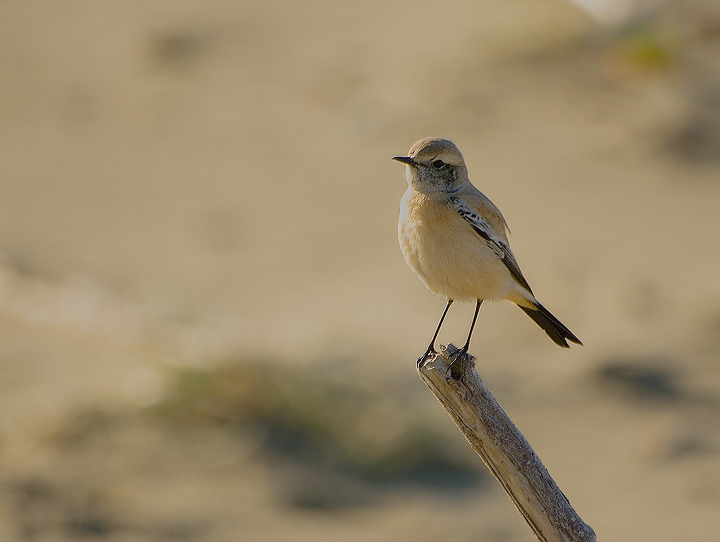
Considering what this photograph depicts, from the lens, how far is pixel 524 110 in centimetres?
1529

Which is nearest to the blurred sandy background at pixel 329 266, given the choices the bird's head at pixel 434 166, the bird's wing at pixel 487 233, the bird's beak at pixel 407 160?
the bird's wing at pixel 487 233

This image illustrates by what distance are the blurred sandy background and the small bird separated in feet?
11.5

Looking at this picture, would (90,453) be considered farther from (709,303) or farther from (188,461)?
(709,303)

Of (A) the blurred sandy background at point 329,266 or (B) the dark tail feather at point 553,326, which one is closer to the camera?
(B) the dark tail feather at point 553,326

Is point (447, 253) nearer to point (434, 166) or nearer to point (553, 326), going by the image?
point (434, 166)

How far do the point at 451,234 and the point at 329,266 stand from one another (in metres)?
7.12

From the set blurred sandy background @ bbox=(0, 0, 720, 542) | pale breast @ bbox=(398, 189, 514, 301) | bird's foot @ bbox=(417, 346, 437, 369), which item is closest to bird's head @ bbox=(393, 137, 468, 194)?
pale breast @ bbox=(398, 189, 514, 301)

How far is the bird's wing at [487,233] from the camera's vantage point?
18.2 feet

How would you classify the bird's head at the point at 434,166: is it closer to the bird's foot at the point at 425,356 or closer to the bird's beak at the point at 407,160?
the bird's beak at the point at 407,160

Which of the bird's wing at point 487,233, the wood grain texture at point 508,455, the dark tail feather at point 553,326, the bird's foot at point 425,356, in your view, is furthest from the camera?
the dark tail feather at point 553,326

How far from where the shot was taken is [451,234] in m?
5.38

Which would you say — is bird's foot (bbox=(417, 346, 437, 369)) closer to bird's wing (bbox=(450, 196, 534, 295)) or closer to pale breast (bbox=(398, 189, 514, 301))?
pale breast (bbox=(398, 189, 514, 301))

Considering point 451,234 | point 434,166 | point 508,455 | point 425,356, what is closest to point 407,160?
point 434,166

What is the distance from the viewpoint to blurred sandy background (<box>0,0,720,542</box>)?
29.4 ft
